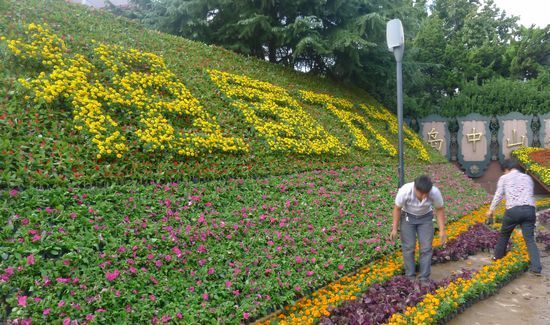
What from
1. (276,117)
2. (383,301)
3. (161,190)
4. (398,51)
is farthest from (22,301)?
(276,117)

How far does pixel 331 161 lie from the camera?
8055mm

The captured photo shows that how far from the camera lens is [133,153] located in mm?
5164

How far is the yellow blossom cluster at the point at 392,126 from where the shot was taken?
39.5 feet

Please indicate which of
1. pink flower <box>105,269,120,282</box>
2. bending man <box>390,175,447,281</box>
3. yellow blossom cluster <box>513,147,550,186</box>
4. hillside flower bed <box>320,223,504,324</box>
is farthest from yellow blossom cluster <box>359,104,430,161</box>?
pink flower <box>105,269,120,282</box>

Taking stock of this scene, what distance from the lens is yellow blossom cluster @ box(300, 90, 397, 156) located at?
990 centimetres

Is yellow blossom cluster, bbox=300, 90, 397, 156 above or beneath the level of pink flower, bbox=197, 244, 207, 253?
above

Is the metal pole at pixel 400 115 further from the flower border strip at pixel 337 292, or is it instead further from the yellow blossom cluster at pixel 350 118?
the yellow blossom cluster at pixel 350 118

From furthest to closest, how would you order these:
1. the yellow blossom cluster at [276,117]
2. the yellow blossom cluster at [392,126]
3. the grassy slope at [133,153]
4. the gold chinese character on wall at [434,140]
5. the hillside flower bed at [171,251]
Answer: the gold chinese character on wall at [434,140]
the yellow blossom cluster at [392,126]
the yellow blossom cluster at [276,117]
the grassy slope at [133,153]
the hillside flower bed at [171,251]

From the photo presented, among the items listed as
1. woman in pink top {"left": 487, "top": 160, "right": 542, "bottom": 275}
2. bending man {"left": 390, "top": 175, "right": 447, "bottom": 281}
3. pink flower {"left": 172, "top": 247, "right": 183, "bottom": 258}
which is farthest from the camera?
woman in pink top {"left": 487, "top": 160, "right": 542, "bottom": 275}

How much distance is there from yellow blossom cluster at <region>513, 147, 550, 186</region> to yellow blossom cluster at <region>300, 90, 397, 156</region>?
5.27m

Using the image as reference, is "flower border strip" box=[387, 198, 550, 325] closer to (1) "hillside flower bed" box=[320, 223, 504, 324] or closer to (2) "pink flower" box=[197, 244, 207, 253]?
(1) "hillside flower bed" box=[320, 223, 504, 324]

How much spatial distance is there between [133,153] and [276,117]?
147 inches

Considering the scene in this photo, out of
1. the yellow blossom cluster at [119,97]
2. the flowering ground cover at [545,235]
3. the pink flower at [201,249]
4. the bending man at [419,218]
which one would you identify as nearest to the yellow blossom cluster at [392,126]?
the flowering ground cover at [545,235]

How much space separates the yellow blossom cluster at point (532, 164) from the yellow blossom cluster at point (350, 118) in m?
5.27
